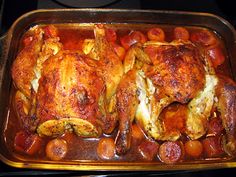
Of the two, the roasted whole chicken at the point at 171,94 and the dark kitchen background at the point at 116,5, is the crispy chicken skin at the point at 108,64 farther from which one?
the dark kitchen background at the point at 116,5

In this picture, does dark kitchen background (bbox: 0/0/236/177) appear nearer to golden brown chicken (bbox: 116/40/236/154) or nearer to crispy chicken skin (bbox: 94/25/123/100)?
crispy chicken skin (bbox: 94/25/123/100)

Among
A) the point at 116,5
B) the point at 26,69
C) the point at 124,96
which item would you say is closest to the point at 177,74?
the point at 124,96

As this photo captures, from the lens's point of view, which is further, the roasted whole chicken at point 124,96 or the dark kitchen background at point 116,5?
the dark kitchen background at point 116,5

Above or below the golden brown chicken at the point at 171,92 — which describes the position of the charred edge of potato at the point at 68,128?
below

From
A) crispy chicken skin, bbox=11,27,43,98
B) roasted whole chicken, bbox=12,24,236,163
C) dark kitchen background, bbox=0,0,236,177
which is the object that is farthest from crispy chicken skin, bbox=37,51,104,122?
dark kitchen background, bbox=0,0,236,177

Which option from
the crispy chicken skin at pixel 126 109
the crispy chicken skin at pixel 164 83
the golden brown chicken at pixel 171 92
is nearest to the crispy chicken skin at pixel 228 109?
the golden brown chicken at pixel 171 92

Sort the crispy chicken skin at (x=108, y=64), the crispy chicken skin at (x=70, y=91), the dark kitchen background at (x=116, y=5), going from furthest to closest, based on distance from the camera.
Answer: the dark kitchen background at (x=116, y=5) → the crispy chicken skin at (x=108, y=64) → the crispy chicken skin at (x=70, y=91)

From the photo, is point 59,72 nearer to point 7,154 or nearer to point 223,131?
point 7,154

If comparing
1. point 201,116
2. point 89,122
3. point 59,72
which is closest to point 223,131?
point 201,116
